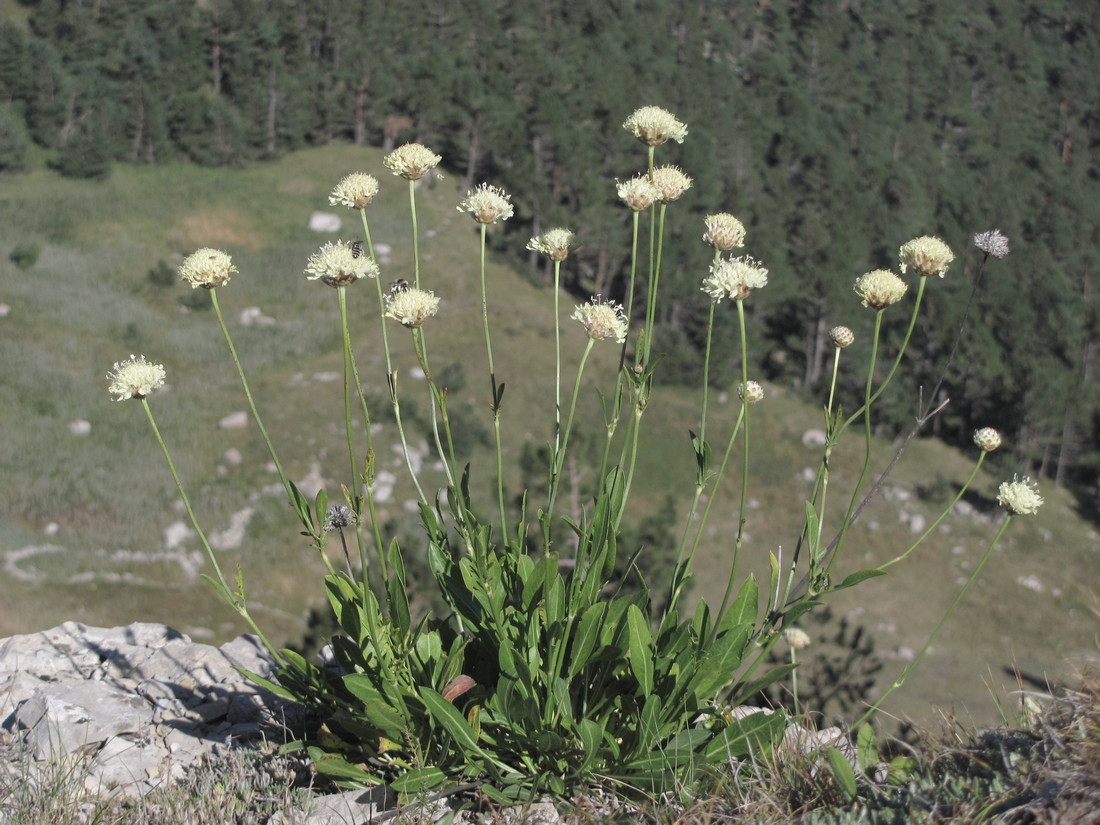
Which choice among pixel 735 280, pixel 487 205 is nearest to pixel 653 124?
pixel 487 205

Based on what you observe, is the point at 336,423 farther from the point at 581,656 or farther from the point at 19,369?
the point at 581,656

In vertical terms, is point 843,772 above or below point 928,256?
below

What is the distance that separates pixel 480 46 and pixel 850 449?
32.8 metres

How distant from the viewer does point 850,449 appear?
37750mm

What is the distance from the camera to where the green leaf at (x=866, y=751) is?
116 inches

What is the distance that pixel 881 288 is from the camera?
2936 millimetres

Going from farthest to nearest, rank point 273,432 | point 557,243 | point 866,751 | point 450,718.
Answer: point 273,432
point 557,243
point 866,751
point 450,718

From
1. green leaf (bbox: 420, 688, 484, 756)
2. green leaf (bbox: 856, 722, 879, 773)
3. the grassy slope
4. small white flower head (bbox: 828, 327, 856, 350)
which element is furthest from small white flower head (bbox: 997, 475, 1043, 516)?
the grassy slope

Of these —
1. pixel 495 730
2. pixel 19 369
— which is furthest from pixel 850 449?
pixel 495 730

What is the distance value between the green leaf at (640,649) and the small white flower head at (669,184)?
1.40 m

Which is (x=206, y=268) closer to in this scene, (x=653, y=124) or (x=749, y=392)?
(x=653, y=124)

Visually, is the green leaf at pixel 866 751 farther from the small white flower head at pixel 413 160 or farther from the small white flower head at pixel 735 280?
the small white flower head at pixel 413 160

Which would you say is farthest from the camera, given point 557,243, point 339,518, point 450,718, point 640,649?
point 557,243

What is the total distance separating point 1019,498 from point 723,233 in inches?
54.1
